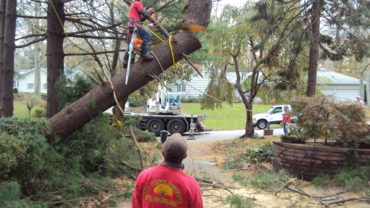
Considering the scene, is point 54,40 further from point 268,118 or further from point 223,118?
point 223,118

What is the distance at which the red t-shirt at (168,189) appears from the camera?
2.55 meters

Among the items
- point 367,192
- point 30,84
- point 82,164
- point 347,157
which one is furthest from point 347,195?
point 30,84

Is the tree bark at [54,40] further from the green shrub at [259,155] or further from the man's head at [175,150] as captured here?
the green shrub at [259,155]

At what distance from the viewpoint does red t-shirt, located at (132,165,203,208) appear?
8.38 ft

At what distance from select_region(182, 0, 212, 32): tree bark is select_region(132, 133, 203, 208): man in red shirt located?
10.2ft

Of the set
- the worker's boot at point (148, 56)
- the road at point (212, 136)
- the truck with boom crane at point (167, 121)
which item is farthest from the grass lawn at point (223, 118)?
the worker's boot at point (148, 56)

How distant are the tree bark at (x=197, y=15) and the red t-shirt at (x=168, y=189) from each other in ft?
10.7

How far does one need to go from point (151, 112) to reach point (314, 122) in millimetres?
15538

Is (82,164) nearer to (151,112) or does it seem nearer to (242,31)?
(242,31)

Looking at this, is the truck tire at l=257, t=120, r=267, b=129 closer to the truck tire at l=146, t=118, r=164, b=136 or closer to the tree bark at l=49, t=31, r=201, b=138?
the truck tire at l=146, t=118, r=164, b=136

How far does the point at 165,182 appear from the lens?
2555mm

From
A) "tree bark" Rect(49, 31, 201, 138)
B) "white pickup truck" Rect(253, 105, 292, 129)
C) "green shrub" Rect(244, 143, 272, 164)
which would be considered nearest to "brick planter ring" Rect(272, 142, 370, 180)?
"green shrub" Rect(244, 143, 272, 164)

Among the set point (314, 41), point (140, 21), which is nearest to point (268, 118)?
point (314, 41)

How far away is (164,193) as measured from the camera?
101 inches
